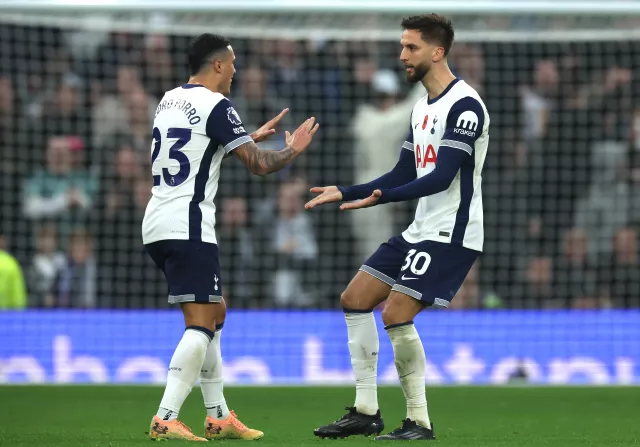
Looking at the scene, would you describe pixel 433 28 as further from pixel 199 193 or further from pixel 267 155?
pixel 199 193

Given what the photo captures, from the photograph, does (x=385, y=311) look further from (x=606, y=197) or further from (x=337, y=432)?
(x=606, y=197)

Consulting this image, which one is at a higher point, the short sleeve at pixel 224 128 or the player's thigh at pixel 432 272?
the short sleeve at pixel 224 128

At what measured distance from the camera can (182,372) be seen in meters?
6.72

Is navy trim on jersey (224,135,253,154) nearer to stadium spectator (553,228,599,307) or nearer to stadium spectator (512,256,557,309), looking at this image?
stadium spectator (512,256,557,309)

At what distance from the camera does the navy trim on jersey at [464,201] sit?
7020 mm

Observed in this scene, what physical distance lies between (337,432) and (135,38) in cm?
948

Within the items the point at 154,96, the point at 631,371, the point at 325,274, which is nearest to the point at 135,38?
the point at 154,96

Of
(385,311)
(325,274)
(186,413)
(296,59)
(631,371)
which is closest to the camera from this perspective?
(385,311)

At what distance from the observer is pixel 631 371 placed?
12.7 m

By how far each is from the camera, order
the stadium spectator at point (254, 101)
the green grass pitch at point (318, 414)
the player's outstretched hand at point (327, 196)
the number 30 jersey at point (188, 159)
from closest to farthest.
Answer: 1. the player's outstretched hand at point (327, 196)
2. the number 30 jersey at point (188, 159)
3. the green grass pitch at point (318, 414)
4. the stadium spectator at point (254, 101)

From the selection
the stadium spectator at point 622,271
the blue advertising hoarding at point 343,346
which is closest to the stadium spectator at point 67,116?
the blue advertising hoarding at point 343,346

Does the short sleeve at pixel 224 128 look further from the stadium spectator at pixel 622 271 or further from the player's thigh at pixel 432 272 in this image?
the stadium spectator at pixel 622 271

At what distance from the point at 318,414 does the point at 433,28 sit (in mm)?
3266

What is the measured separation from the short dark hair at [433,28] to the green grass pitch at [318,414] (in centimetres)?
224
